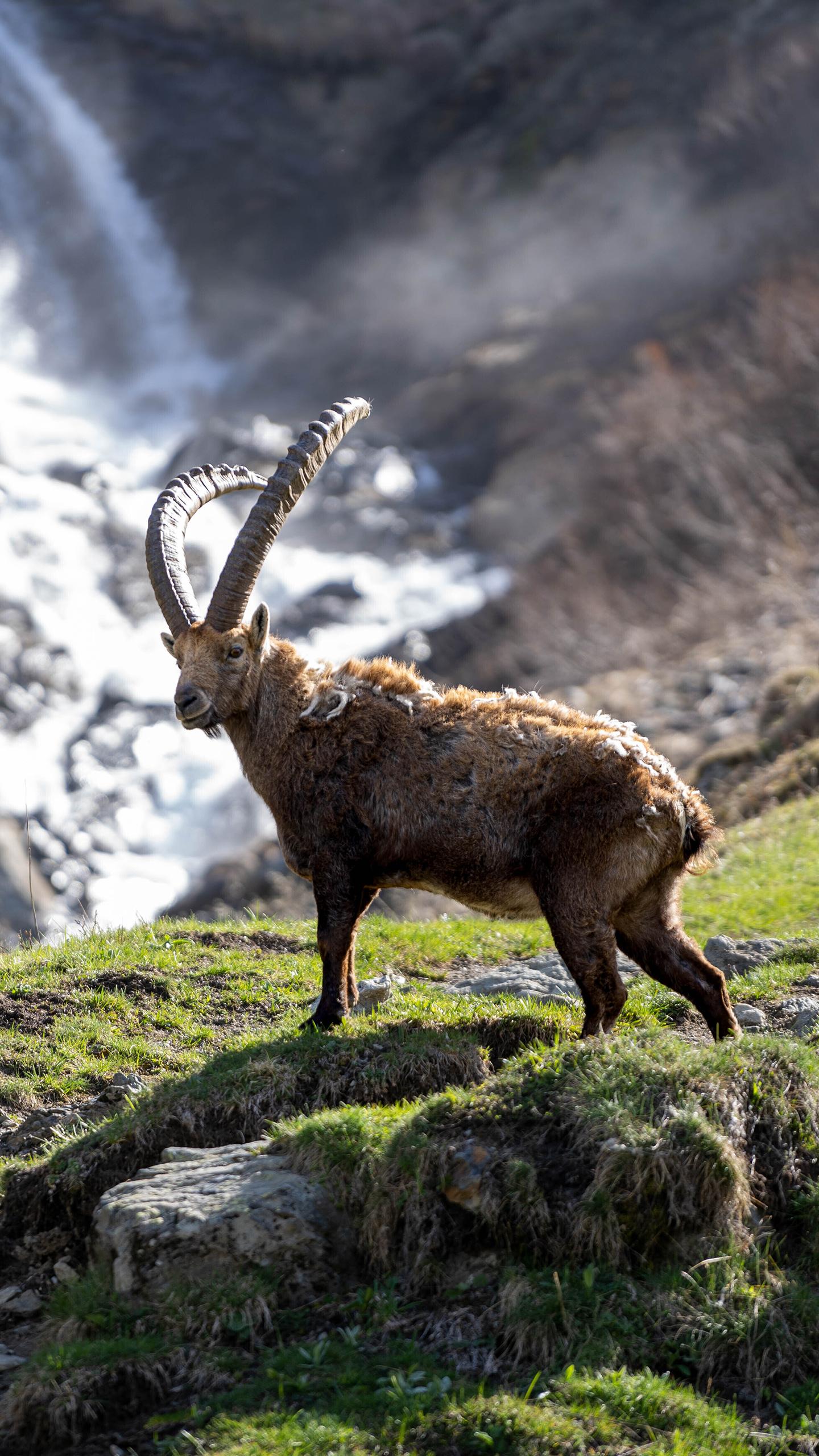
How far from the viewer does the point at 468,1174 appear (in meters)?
6.05

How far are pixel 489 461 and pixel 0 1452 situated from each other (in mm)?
55388

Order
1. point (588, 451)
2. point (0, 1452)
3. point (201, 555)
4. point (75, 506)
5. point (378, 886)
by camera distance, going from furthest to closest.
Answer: point (588, 451)
point (75, 506)
point (201, 555)
point (378, 886)
point (0, 1452)

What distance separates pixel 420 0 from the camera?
65.1 meters

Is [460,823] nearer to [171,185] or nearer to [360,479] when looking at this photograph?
[360,479]

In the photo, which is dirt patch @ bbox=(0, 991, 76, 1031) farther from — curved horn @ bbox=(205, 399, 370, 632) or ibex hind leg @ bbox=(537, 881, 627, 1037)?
ibex hind leg @ bbox=(537, 881, 627, 1037)

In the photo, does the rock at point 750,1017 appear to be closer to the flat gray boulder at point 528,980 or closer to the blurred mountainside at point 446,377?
the flat gray boulder at point 528,980

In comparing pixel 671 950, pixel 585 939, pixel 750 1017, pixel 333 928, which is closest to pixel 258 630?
pixel 333 928

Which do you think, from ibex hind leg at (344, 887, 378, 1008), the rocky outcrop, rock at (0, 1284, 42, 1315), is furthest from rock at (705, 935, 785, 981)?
the rocky outcrop

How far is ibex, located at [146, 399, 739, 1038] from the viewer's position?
7477 millimetres

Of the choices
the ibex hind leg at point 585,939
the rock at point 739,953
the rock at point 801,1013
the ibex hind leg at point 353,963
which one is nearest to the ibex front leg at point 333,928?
the ibex hind leg at point 353,963

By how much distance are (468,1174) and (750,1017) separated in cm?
321

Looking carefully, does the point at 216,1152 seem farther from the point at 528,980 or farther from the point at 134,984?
the point at 528,980

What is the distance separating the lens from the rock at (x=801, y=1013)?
27.3 ft

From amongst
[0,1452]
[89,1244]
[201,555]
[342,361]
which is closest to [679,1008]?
[89,1244]
